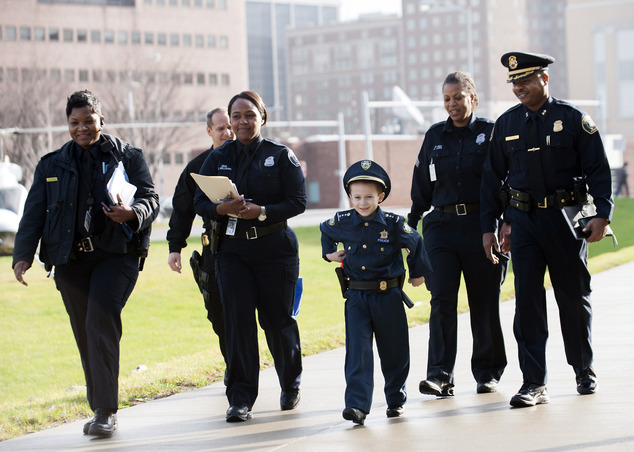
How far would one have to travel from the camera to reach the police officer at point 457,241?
6.79 meters

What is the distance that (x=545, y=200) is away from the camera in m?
6.24

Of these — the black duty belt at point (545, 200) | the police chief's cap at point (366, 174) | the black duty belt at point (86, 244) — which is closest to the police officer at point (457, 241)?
the black duty belt at point (545, 200)

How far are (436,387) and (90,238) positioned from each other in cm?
233

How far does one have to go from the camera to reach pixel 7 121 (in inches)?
2297

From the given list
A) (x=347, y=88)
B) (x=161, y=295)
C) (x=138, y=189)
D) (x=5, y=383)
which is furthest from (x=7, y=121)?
(x=347, y=88)

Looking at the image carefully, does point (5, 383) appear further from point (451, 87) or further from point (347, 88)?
point (347, 88)

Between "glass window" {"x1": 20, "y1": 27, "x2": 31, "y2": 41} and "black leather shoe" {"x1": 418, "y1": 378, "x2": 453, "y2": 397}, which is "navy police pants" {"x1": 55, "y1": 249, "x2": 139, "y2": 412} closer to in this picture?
"black leather shoe" {"x1": 418, "y1": 378, "x2": 453, "y2": 397}

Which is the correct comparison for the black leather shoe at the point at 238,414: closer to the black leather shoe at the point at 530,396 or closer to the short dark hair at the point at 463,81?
the black leather shoe at the point at 530,396

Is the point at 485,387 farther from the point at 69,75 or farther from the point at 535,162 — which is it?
the point at 69,75

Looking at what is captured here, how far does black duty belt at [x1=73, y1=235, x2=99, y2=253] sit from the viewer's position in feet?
20.5

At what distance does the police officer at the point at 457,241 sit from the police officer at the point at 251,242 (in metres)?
0.93

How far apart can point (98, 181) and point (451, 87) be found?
228 centimetres

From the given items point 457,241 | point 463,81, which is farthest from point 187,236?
point 463,81

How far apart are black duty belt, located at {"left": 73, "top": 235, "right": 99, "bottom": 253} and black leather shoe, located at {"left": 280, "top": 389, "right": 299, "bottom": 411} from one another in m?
1.52
